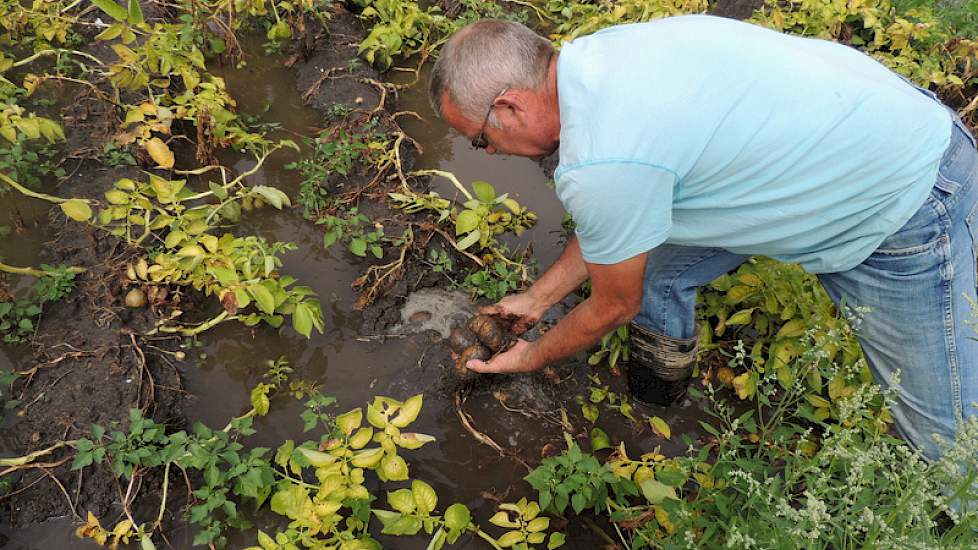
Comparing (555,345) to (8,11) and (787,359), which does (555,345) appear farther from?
(8,11)

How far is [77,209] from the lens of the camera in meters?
2.62

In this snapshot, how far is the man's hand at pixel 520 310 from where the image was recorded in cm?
279

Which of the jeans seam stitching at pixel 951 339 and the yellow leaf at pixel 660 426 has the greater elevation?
the jeans seam stitching at pixel 951 339

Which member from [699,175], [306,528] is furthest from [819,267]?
[306,528]

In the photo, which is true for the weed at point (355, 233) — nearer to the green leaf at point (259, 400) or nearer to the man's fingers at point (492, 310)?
the man's fingers at point (492, 310)

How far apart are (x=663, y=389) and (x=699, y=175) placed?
1263 mm

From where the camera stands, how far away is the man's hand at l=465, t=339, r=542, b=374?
8.00 ft

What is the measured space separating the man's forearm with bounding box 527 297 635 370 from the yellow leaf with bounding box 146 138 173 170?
2015mm

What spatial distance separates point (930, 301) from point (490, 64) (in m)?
1.47

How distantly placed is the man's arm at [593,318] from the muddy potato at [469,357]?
0.11m

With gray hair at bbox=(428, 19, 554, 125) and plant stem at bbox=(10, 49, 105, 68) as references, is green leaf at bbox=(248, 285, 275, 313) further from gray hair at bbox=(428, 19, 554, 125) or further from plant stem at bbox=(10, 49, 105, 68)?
plant stem at bbox=(10, 49, 105, 68)

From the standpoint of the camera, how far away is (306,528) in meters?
2.13

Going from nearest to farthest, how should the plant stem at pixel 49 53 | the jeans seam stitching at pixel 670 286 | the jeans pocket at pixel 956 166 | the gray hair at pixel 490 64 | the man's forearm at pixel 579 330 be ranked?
the gray hair at pixel 490 64 → the jeans pocket at pixel 956 166 → the man's forearm at pixel 579 330 → the jeans seam stitching at pixel 670 286 → the plant stem at pixel 49 53

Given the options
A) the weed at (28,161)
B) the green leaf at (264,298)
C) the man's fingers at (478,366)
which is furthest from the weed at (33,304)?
the man's fingers at (478,366)
